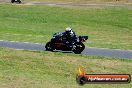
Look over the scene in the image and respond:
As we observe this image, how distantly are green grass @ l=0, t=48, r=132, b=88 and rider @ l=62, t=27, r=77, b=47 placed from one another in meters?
2.01

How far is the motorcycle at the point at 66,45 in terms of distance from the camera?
1105 inches

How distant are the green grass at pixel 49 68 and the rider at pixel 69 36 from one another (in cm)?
201

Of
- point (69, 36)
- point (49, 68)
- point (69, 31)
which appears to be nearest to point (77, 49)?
point (69, 36)

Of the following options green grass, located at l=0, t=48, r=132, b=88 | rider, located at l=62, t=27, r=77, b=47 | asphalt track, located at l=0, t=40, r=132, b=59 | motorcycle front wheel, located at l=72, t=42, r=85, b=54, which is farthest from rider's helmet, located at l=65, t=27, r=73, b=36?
green grass, located at l=0, t=48, r=132, b=88

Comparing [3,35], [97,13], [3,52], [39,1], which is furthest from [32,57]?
[39,1]

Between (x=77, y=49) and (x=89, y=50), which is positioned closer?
(x=77, y=49)

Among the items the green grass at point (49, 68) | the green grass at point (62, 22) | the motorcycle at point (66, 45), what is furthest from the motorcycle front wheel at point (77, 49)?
the green grass at point (62, 22)

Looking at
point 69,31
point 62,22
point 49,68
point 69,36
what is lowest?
point 62,22

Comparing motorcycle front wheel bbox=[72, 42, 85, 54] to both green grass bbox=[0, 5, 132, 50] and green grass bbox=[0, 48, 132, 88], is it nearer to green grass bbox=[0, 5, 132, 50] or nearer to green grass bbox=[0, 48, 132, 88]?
green grass bbox=[0, 48, 132, 88]

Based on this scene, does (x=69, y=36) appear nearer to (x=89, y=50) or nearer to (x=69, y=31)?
(x=69, y=31)

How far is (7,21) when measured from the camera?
51750 millimetres

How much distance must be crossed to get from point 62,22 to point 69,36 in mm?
24260

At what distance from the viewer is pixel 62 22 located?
52438 millimetres

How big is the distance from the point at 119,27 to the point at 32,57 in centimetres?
2678
